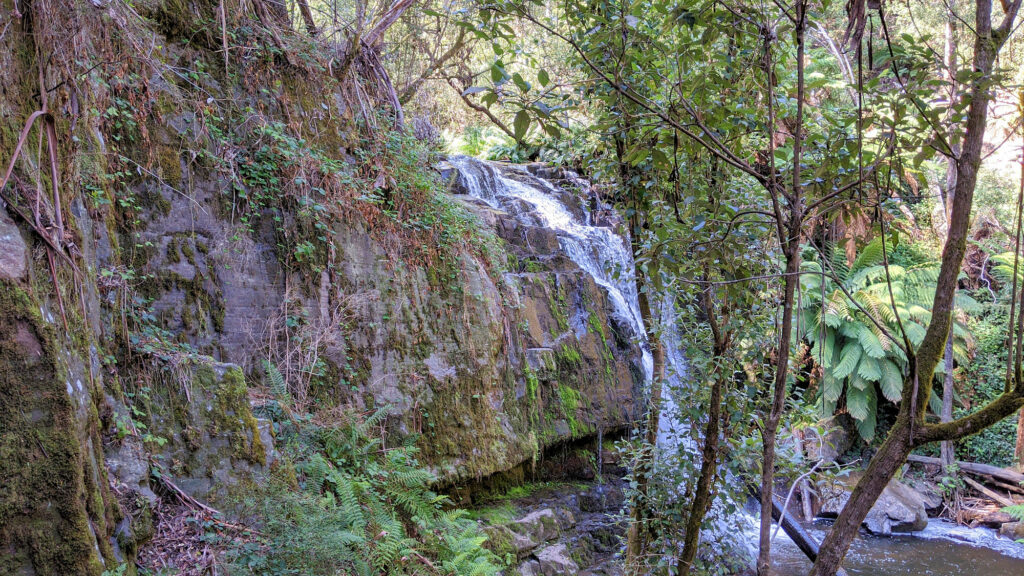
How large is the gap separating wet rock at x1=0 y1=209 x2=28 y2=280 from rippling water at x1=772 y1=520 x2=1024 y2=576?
898 cm

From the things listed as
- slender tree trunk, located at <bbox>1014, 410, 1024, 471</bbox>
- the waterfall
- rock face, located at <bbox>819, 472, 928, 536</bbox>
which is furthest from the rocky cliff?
slender tree trunk, located at <bbox>1014, 410, 1024, 471</bbox>

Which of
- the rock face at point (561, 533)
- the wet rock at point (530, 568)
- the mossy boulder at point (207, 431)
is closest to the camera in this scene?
the mossy boulder at point (207, 431)

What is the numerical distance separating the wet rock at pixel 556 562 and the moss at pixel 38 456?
4582mm

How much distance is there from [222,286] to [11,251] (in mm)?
2570

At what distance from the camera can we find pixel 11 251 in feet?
9.11

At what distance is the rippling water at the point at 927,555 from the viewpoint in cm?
870

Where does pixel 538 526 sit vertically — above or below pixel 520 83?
below

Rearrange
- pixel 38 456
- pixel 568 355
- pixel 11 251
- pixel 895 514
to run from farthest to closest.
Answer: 1. pixel 895 514
2. pixel 568 355
3. pixel 11 251
4. pixel 38 456

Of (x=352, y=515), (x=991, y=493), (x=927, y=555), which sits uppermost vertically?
(x=352, y=515)

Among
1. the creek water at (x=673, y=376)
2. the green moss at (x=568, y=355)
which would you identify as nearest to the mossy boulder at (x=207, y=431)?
the green moss at (x=568, y=355)

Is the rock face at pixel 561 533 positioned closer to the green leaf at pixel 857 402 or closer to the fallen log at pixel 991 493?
the green leaf at pixel 857 402

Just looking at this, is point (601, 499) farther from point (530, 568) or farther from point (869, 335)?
point (869, 335)

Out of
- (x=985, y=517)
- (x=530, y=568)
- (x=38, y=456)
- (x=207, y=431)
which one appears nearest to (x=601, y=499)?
(x=530, y=568)

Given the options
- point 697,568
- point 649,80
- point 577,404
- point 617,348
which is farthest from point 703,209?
point 617,348
